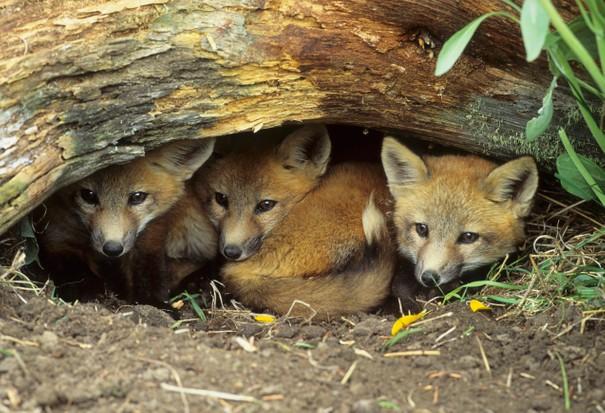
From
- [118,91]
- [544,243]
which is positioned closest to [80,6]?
[118,91]

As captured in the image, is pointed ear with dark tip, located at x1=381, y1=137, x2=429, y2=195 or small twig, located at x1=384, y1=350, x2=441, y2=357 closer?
small twig, located at x1=384, y1=350, x2=441, y2=357

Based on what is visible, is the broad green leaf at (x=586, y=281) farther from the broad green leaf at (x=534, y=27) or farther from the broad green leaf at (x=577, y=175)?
the broad green leaf at (x=534, y=27)

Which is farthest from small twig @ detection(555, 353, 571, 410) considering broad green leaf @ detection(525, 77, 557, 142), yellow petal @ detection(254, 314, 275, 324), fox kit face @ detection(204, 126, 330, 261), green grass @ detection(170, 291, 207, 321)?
fox kit face @ detection(204, 126, 330, 261)

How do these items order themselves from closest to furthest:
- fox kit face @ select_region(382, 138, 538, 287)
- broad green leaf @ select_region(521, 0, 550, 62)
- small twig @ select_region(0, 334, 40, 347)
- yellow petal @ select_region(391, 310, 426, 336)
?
broad green leaf @ select_region(521, 0, 550, 62) → small twig @ select_region(0, 334, 40, 347) → yellow petal @ select_region(391, 310, 426, 336) → fox kit face @ select_region(382, 138, 538, 287)

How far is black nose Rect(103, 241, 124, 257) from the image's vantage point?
3652mm

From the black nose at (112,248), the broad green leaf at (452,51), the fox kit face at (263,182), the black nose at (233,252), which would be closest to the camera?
the broad green leaf at (452,51)

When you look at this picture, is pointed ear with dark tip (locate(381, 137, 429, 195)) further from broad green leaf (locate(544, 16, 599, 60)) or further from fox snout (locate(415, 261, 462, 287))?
broad green leaf (locate(544, 16, 599, 60))

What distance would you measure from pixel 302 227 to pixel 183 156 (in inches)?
30.0

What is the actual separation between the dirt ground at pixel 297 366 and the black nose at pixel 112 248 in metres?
0.67

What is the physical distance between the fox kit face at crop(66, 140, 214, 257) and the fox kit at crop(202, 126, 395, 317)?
246mm

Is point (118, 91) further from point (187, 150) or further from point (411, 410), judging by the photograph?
point (411, 410)

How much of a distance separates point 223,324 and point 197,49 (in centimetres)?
128

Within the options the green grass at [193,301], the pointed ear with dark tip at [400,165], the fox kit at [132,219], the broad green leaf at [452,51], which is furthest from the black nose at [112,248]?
the broad green leaf at [452,51]

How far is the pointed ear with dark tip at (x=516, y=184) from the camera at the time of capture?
344cm
